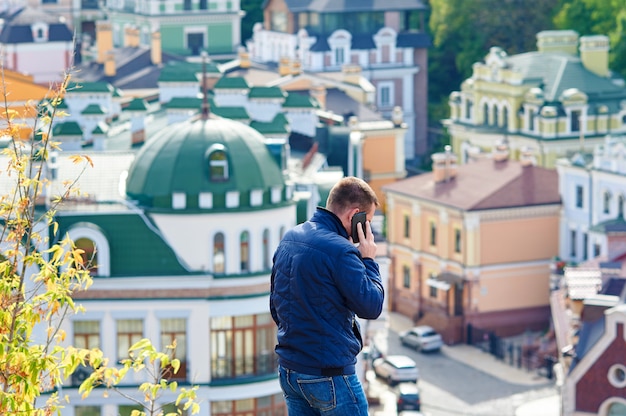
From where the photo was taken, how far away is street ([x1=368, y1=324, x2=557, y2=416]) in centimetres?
5353

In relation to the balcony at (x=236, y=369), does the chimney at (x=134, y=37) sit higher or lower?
higher

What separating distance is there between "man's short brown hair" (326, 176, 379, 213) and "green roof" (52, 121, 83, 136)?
38967 millimetres

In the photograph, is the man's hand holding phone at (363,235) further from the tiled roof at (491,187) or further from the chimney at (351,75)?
the chimney at (351,75)

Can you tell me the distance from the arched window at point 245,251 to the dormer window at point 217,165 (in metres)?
1.31

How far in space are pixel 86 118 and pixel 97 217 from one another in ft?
56.9

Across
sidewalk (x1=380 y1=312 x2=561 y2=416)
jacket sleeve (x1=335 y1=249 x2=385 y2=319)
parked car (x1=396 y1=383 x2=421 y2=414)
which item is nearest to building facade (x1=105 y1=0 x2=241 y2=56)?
sidewalk (x1=380 y1=312 x2=561 y2=416)

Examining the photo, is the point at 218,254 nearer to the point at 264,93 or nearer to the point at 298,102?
the point at 264,93

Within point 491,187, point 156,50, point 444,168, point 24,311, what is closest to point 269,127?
point 491,187

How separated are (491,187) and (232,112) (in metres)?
13.7

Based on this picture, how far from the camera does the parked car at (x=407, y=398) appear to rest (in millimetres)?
52625

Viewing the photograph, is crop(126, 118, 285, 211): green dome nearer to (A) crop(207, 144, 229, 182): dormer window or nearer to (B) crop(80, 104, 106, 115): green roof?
(A) crop(207, 144, 229, 182): dormer window

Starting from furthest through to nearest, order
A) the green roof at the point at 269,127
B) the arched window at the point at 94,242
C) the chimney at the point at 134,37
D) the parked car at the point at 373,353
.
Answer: the chimney at the point at 134,37
the parked car at the point at 373,353
the green roof at the point at 269,127
the arched window at the point at 94,242

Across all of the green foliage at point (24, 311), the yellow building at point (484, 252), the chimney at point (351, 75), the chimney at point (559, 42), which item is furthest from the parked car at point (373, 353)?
the green foliage at point (24, 311)

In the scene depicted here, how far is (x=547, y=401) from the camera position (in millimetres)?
54312
